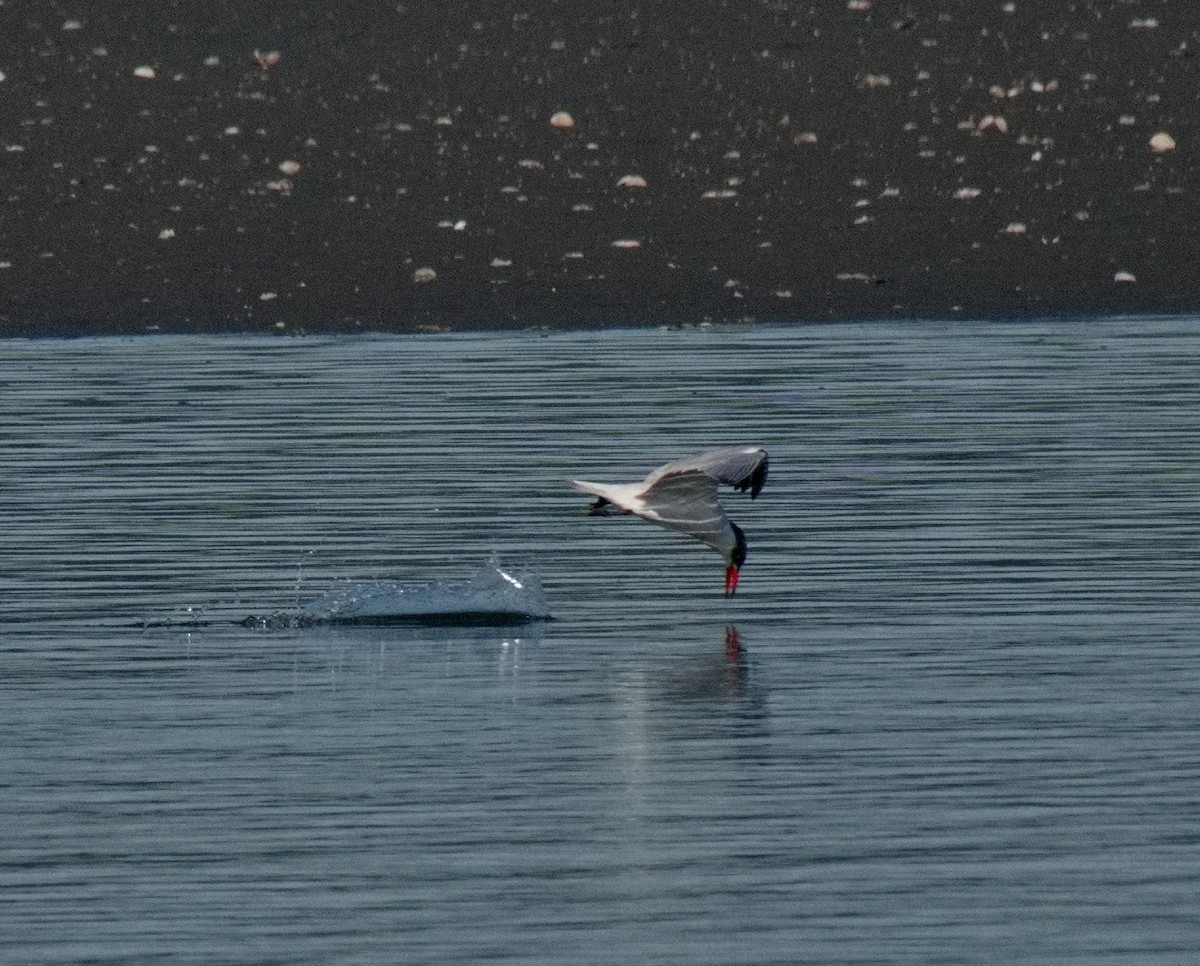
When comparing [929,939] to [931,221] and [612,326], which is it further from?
[931,221]

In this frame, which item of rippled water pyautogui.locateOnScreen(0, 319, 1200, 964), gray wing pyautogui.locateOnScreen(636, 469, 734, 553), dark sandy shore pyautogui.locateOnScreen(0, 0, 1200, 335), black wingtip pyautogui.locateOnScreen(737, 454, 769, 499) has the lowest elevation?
rippled water pyautogui.locateOnScreen(0, 319, 1200, 964)

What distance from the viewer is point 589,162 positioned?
25078mm

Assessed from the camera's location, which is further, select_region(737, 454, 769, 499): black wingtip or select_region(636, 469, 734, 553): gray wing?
select_region(636, 469, 734, 553): gray wing

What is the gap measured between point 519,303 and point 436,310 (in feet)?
1.76

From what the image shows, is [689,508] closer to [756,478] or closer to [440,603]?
[756,478]

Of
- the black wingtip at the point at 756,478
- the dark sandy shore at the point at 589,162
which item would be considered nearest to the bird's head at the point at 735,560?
the black wingtip at the point at 756,478

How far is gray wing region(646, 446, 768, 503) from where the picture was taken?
11.0 meters

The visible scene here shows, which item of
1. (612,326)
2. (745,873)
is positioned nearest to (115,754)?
(745,873)

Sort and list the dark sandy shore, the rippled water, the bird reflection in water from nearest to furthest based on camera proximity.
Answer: the rippled water < the bird reflection in water < the dark sandy shore

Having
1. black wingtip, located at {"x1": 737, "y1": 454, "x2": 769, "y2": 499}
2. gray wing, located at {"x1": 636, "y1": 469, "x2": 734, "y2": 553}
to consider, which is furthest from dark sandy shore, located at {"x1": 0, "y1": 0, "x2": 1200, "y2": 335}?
black wingtip, located at {"x1": 737, "y1": 454, "x2": 769, "y2": 499}

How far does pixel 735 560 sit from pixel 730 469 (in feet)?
2.21

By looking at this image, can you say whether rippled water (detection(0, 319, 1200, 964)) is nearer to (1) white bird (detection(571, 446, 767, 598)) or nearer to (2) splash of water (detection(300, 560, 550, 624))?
(2) splash of water (detection(300, 560, 550, 624))

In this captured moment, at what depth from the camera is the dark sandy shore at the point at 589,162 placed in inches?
905

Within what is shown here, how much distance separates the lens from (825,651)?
36.3 feet
